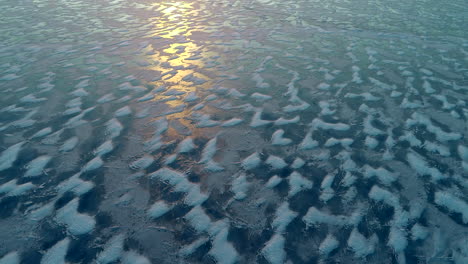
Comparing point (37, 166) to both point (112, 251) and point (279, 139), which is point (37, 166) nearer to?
point (112, 251)

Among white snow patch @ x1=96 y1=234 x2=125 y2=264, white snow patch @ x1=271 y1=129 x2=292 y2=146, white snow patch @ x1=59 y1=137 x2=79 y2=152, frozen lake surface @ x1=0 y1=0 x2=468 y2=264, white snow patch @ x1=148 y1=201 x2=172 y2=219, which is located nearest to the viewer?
white snow patch @ x1=96 y1=234 x2=125 y2=264

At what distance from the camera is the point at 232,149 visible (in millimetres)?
2957

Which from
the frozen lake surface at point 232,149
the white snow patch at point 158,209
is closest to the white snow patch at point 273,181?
the frozen lake surface at point 232,149

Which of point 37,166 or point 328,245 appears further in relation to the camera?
point 37,166

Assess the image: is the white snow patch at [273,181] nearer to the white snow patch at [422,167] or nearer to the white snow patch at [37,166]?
the white snow patch at [422,167]

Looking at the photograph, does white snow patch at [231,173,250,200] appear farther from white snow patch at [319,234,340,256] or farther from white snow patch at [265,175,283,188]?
white snow patch at [319,234,340,256]

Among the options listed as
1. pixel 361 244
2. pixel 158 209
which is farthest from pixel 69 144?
pixel 361 244

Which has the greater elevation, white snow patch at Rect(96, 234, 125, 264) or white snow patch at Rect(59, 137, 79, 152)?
white snow patch at Rect(59, 137, 79, 152)

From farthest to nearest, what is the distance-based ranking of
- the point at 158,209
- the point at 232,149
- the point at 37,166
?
the point at 232,149 < the point at 37,166 < the point at 158,209

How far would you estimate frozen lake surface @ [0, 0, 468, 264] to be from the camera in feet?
6.88

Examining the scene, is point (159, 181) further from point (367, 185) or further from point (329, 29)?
point (329, 29)

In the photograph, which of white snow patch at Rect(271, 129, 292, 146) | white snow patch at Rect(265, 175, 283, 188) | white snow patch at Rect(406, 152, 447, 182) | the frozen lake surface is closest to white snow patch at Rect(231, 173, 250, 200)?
the frozen lake surface

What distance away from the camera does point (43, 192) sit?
243 cm

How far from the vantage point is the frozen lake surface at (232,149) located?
2098mm
